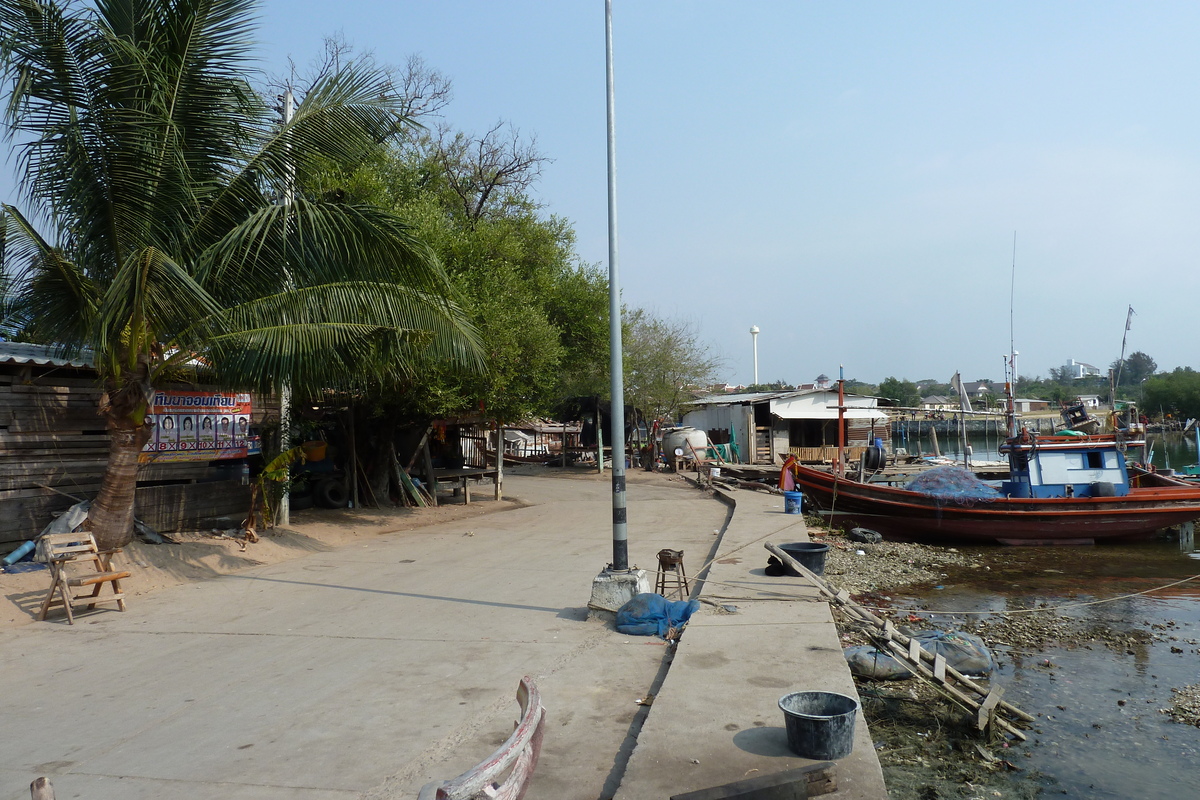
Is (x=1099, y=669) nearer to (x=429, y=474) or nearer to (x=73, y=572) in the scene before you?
(x=73, y=572)

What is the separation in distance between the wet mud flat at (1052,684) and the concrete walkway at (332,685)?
1.12 metres

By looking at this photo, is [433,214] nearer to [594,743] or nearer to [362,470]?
[362,470]

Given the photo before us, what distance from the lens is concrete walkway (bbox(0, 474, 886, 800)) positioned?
4.96 m

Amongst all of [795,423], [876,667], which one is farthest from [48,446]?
[795,423]

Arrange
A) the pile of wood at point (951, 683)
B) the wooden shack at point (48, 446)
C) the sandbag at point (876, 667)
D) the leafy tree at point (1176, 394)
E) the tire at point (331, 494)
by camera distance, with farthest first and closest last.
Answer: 1. the leafy tree at point (1176, 394)
2. the tire at point (331, 494)
3. the wooden shack at point (48, 446)
4. the sandbag at point (876, 667)
5. the pile of wood at point (951, 683)

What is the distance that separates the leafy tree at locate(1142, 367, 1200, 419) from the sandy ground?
7496 centimetres

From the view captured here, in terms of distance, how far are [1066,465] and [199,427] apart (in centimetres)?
1906

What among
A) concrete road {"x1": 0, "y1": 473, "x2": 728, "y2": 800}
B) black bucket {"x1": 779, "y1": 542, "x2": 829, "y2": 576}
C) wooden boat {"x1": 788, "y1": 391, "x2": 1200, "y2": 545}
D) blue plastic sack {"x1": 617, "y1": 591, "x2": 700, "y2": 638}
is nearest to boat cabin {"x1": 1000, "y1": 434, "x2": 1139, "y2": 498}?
wooden boat {"x1": 788, "y1": 391, "x2": 1200, "y2": 545}

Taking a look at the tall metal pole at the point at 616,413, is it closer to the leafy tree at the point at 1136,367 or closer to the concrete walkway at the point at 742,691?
the concrete walkway at the point at 742,691

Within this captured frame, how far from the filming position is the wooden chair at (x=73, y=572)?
29.2 feet

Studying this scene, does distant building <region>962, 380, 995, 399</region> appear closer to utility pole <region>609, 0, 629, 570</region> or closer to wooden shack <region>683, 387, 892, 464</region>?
wooden shack <region>683, 387, 892, 464</region>

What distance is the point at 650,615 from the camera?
8.16 meters

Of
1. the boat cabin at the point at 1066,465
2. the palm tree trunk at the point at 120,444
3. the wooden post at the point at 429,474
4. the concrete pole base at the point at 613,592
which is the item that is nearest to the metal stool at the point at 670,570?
the concrete pole base at the point at 613,592

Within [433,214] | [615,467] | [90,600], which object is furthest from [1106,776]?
[433,214]
